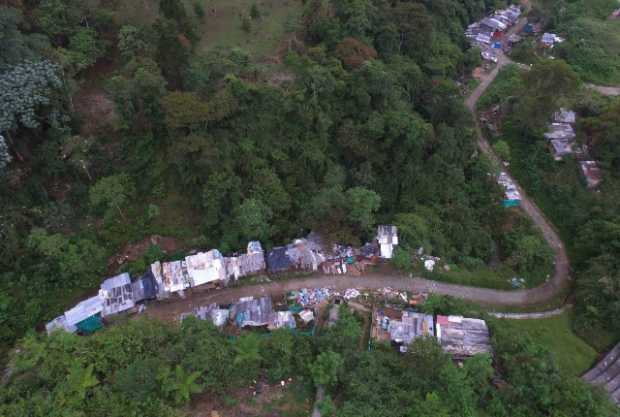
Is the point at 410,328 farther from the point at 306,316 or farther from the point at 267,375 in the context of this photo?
the point at 267,375

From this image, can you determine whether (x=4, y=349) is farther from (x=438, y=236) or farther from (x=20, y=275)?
(x=438, y=236)

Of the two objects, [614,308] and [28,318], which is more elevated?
[28,318]

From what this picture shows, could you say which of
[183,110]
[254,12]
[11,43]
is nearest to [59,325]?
[183,110]

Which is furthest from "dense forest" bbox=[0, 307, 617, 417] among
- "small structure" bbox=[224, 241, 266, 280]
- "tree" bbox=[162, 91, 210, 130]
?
"tree" bbox=[162, 91, 210, 130]

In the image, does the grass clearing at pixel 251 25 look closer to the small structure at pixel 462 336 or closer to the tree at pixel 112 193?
the tree at pixel 112 193

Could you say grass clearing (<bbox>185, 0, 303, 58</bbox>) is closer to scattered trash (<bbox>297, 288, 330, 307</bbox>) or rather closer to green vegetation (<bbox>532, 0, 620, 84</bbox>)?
scattered trash (<bbox>297, 288, 330, 307</bbox>)

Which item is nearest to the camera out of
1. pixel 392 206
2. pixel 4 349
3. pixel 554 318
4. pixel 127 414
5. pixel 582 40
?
pixel 127 414

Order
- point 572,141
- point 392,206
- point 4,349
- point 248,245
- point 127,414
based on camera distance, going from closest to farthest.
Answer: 1. point 127,414
2. point 4,349
3. point 248,245
4. point 392,206
5. point 572,141

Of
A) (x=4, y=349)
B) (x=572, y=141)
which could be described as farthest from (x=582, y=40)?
(x=4, y=349)
